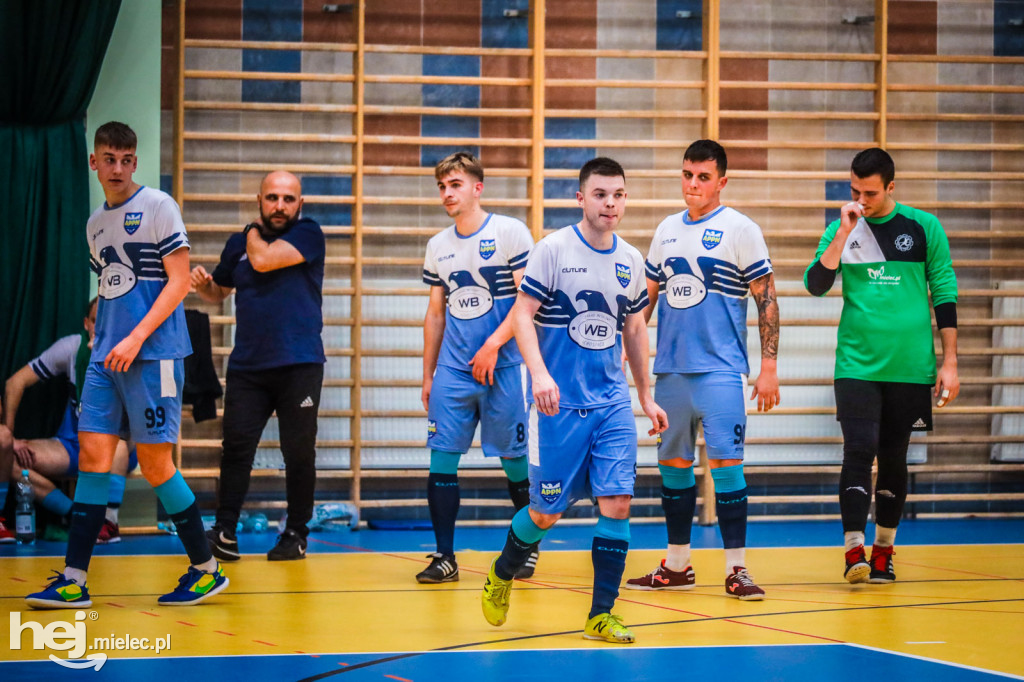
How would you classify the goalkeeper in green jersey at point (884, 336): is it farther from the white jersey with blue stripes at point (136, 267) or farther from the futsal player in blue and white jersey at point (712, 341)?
the white jersey with blue stripes at point (136, 267)

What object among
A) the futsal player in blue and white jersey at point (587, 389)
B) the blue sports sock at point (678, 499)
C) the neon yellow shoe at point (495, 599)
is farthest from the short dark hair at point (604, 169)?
the blue sports sock at point (678, 499)

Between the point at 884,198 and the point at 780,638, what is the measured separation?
2.27m

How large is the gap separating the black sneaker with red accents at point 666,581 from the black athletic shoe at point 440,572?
75cm

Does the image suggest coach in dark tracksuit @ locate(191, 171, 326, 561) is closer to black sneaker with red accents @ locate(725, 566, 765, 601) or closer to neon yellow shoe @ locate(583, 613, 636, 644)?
black sneaker with red accents @ locate(725, 566, 765, 601)

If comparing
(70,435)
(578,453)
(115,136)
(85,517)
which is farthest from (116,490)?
(578,453)

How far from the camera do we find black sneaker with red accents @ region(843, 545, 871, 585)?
5.11m

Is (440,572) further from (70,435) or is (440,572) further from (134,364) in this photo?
(70,435)

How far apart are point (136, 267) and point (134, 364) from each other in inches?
14.2

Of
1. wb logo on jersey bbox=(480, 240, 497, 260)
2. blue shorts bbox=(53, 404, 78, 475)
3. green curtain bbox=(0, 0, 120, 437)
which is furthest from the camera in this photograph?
green curtain bbox=(0, 0, 120, 437)

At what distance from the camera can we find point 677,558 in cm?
515

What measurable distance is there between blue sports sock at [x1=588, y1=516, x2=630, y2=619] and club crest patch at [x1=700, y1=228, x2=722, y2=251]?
149cm

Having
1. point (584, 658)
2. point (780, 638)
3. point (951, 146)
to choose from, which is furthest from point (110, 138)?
point (951, 146)

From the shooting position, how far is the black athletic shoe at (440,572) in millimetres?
5242

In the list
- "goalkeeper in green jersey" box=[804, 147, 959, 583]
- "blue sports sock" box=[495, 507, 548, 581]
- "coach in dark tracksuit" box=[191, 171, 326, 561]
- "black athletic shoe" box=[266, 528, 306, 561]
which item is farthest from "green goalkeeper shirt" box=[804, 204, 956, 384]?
"black athletic shoe" box=[266, 528, 306, 561]
